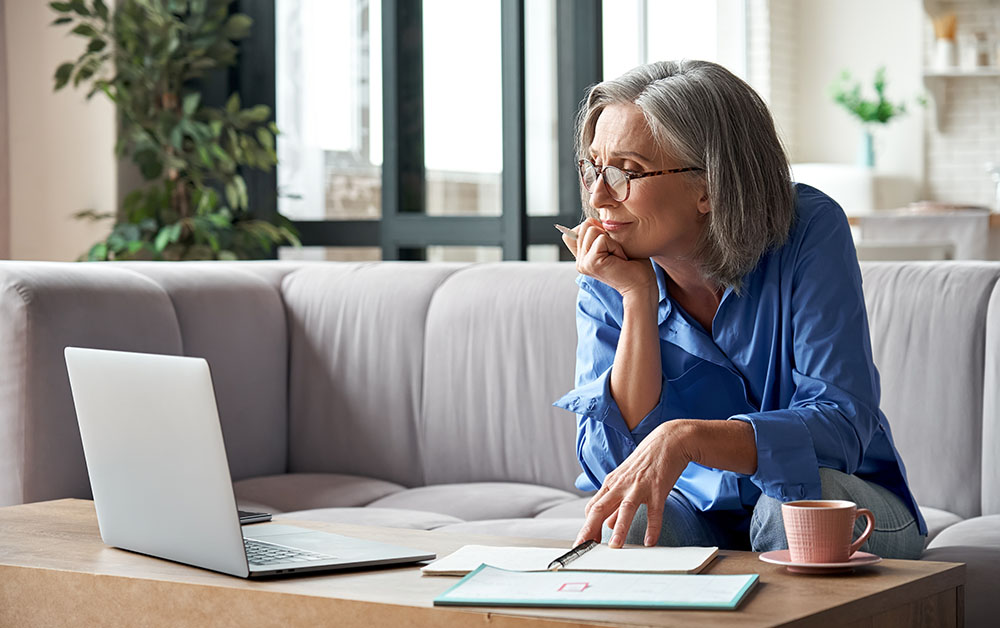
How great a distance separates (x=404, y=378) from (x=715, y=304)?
1288 millimetres

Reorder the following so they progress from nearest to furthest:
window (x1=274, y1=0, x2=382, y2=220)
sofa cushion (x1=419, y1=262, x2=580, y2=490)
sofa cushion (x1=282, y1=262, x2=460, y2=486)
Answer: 1. sofa cushion (x1=419, y1=262, x2=580, y2=490)
2. sofa cushion (x1=282, y1=262, x2=460, y2=486)
3. window (x1=274, y1=0, x2=382, y2=220)

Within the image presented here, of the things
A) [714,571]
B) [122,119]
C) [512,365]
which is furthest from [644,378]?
[122,119]

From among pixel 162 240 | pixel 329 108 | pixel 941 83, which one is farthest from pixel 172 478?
pixel 941 83

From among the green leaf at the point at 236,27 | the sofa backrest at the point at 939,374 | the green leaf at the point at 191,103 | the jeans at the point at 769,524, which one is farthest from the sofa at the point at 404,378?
the green leaf at the point at 236,27

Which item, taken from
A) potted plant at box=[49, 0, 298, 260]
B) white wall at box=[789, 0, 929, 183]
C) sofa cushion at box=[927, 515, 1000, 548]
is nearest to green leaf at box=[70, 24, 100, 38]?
potted plant at box=[49, 0, 298, 260]

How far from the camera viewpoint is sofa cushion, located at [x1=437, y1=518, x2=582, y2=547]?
222 cm

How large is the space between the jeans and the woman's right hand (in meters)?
0.29

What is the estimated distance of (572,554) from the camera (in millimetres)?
1316

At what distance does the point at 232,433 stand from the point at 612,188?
4.81 feet

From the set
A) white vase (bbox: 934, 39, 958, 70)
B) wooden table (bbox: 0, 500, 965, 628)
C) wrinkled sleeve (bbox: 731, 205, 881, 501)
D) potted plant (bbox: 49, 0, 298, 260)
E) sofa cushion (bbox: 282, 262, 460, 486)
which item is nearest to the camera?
wooden table (bbox: 0, 500, 965, 628)

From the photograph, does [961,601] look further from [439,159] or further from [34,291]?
[439,159]

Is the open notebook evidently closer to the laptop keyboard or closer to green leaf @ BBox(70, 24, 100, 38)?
the laptop keyboard

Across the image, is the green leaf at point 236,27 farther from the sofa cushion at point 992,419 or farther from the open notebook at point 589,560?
the open notebook at point 589,560

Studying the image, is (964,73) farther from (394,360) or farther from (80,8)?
(394,360)
